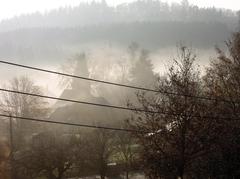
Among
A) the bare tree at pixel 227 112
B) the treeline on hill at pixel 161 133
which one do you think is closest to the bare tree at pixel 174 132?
the treeline on hill at pixel 161 133

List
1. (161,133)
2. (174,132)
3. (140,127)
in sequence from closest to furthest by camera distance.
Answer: (174,132), (161,133), (140,127)

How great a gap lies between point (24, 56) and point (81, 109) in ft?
362

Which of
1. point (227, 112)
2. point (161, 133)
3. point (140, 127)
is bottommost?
point (161, 133)

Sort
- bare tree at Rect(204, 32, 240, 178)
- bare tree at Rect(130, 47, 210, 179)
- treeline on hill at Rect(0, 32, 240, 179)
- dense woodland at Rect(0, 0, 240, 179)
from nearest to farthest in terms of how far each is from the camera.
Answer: bare tree at Rect(130, 47, 210, 179) < treeline on hill at Rect(0, 32, 240, 179) < dense woodland at Rect(0, 0, 240, 179) < bare tree at Rect(204, 32, 240, 178)

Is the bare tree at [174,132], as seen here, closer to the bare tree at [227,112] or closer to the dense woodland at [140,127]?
the dense woodland at [140,127]

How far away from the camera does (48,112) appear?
2525 inches

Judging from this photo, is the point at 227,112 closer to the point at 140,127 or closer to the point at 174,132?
the point at 174,132

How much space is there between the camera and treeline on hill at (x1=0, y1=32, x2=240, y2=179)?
18953 millimetres

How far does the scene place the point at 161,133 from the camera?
1912cm

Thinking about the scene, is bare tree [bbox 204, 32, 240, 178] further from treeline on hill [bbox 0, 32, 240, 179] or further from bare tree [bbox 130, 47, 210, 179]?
bare tree [bbox 130, 47, 210, 179]

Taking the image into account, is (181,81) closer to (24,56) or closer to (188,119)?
(188,119)

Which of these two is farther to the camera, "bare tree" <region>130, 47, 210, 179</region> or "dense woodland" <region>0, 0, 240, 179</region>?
"dense woodland" <region>0, 0, 240, 179</region>

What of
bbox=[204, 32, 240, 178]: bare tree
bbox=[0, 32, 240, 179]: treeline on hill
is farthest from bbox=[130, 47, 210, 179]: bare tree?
bbox=[204, 32, 240, 178]: bare tree

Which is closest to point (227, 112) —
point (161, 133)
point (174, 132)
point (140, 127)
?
point (174, 132)
